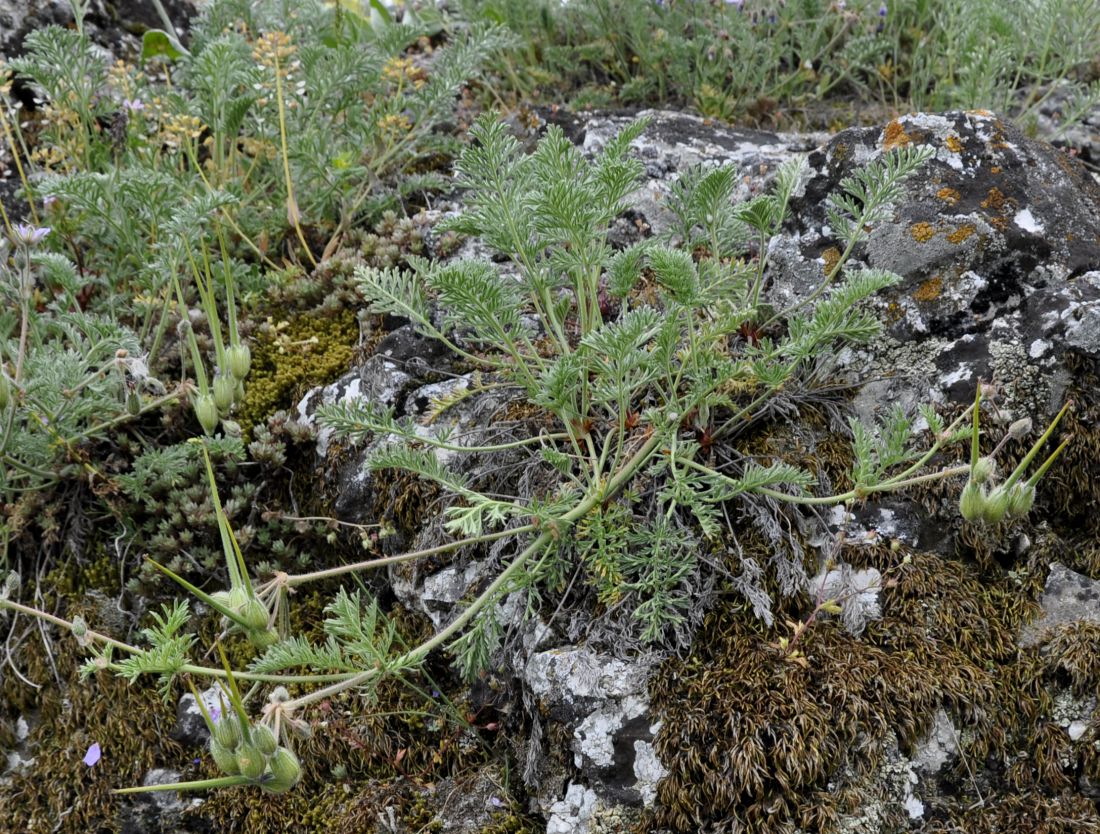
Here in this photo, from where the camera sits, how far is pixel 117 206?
311 centimetres

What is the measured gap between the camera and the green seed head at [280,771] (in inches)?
68.4

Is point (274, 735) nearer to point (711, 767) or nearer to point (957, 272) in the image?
point (711, 767)

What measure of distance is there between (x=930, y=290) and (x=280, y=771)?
81.4 inches

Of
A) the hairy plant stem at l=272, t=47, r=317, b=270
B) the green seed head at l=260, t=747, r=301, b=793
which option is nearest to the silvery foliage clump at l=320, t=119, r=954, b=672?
the green seed head at l=260, t=747, r=301, b=793

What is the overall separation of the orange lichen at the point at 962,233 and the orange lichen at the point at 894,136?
343 mm

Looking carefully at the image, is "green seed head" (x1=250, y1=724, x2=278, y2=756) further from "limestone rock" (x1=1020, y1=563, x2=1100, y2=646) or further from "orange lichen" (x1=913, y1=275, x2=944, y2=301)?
"orange lichen" (x1=913, y1=275, x2=944, y2=301)

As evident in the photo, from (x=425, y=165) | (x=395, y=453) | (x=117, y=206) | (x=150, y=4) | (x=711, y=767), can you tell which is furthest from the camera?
(x=150, y=4)

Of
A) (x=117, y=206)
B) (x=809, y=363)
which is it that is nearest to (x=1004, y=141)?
(x=809, y=363)

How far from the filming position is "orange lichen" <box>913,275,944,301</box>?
8.59 feet

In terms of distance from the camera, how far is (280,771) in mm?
1752

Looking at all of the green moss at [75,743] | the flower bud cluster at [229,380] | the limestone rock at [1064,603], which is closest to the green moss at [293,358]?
the flower bud cluster at [229,380]

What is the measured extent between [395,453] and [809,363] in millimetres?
1195

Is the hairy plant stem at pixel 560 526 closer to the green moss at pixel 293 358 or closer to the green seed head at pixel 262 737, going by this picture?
the green seed head at pixel 262 737

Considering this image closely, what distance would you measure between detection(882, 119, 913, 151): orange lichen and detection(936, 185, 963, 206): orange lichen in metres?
0.20
